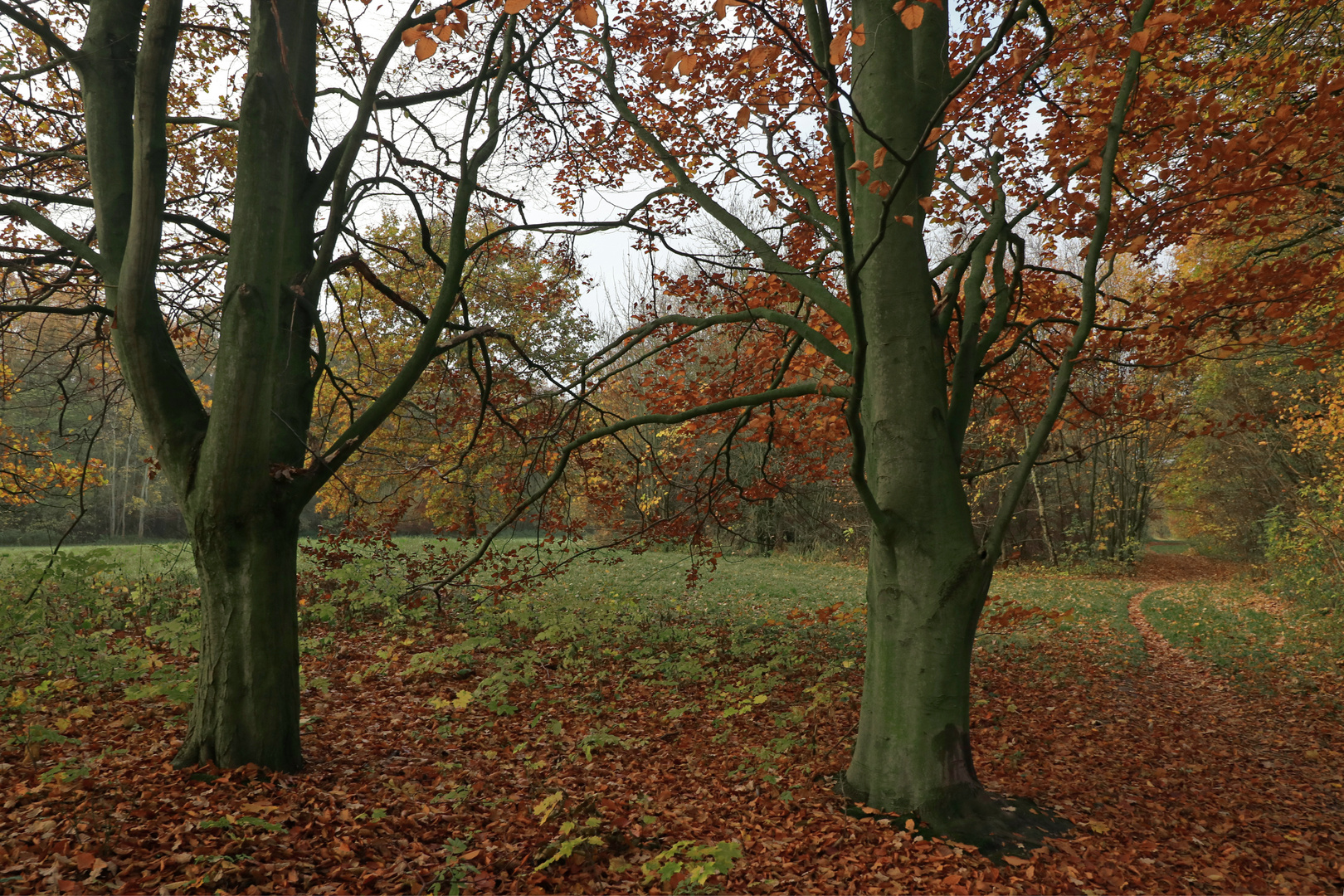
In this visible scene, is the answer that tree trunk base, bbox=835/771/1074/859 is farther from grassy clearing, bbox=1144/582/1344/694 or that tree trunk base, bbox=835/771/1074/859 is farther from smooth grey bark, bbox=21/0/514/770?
grassy clearing, bbox=1144/582/1344/694

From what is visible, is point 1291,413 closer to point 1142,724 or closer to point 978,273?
point 1142,724

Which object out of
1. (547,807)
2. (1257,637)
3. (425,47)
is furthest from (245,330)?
(1257,637)

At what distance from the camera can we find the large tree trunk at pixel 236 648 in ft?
12.9

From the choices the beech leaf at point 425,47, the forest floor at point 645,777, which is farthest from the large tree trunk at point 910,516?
the beech leaf at point 425,47

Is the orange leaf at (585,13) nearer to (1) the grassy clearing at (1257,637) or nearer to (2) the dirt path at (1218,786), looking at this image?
(2) the dirt path at (1218,786)

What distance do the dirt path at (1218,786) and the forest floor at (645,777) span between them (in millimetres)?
26

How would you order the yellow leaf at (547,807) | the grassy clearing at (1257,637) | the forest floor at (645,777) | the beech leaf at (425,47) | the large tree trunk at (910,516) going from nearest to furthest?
the beech leaf at (425,47)
the forest floor at (645,777)
the yellow leaf at (547,807)
the large tree trunk at (910,516)
the grassy clearing at (1257,637)

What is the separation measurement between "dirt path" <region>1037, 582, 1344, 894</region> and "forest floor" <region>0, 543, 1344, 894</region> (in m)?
0.03

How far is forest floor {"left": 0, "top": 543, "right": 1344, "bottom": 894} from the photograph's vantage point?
10.7ft

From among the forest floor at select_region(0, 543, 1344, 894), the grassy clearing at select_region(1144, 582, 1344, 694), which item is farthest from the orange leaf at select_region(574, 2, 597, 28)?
the grassy clearing at select_region(1144, 582, 1344, 694)

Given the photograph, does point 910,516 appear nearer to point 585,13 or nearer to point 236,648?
point 585,13

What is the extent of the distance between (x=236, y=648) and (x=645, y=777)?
9.03 feet

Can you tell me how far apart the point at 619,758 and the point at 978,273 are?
439 centimetres

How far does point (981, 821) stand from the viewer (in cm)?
411
